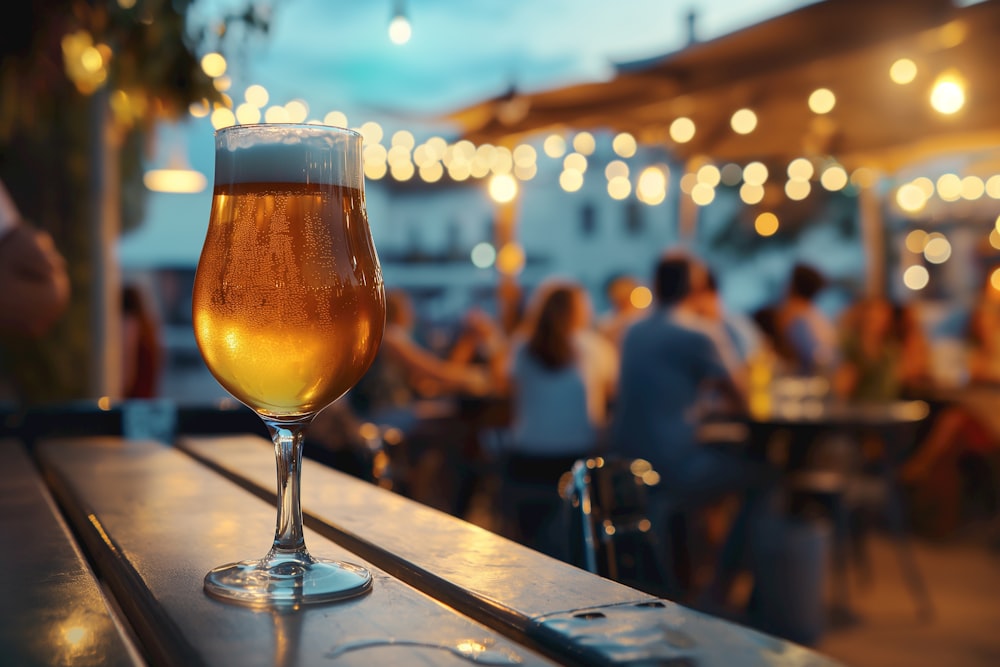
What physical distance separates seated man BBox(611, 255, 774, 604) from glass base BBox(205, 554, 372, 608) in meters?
3.43

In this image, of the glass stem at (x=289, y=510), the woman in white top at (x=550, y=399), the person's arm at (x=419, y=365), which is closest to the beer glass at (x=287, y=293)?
the glass stem at (x=289, y=510)

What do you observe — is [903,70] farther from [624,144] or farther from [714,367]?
[624,144]

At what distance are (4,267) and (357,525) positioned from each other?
112 centimetres

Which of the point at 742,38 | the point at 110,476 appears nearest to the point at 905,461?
the point at 742,38

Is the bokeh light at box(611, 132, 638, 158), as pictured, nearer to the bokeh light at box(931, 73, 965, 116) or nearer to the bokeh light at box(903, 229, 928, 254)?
the bokeh light at box(931, 73, 965, 116)

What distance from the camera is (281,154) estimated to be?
71cm

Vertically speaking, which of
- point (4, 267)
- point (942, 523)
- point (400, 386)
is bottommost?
point (942, 523)

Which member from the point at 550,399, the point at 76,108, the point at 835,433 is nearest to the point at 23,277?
the point at 550,399

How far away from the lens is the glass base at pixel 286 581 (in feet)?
1.93

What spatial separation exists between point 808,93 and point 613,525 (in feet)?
15.6

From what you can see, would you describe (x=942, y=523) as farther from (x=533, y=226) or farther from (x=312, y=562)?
(x=533, y=226)

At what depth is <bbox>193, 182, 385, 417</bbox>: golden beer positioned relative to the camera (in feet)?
2.23

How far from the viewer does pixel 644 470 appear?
4.01 ft

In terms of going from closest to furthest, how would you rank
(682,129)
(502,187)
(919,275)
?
(682,129), (502,187), (919,275)
